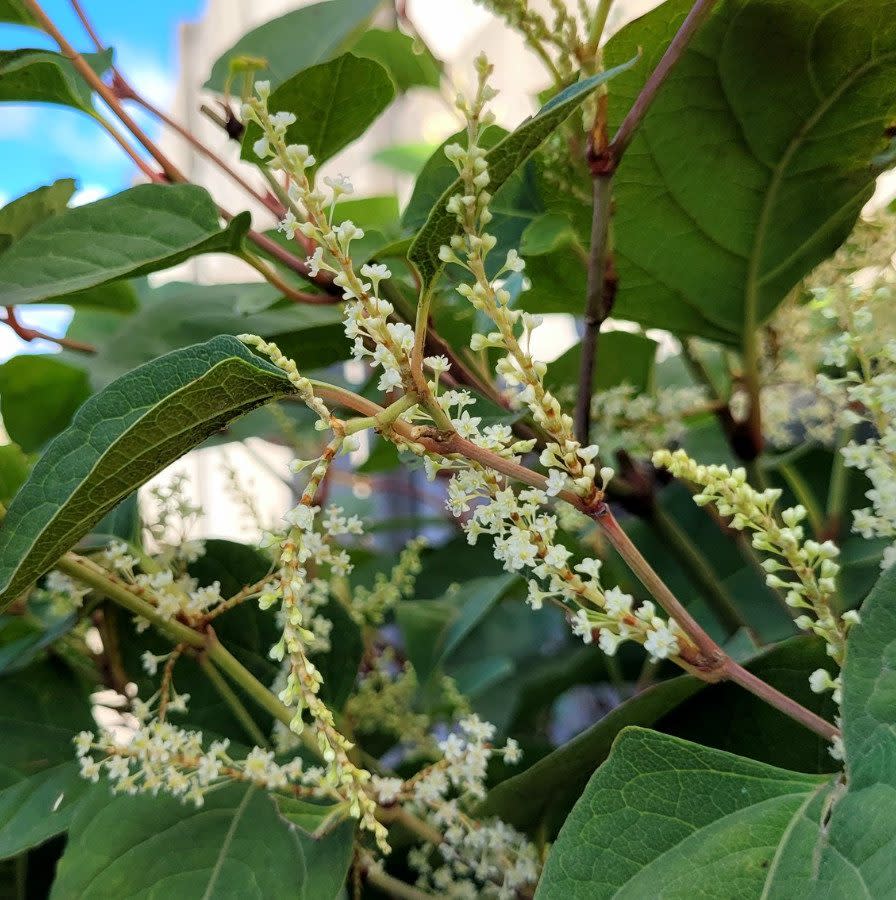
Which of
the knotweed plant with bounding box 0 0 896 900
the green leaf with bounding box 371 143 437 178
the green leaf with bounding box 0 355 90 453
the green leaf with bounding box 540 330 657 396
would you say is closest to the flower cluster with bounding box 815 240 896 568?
the knotweed plant with bounding box 0 0 896 900

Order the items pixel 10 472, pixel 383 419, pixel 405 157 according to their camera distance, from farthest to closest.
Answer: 1. pixel 405 157
2. pixel 10 472
3. pixel 383 419

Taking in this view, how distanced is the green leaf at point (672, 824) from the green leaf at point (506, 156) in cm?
16

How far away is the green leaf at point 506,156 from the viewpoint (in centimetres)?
24

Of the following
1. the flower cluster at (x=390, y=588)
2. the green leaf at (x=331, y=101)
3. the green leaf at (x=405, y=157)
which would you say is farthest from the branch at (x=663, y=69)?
the green leaf at (x=405, y=157)

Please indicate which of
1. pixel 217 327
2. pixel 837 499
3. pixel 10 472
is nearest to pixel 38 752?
pixel 10 472

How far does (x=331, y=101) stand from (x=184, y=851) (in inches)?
12.7

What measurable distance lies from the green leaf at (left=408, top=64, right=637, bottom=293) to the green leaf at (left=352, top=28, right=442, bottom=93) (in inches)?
13.3

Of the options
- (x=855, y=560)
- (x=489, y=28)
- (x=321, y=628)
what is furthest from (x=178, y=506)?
(x=489, y=28)

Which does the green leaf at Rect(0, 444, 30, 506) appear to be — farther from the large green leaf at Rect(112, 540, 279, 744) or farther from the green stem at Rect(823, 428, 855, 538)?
the green stem at Rect(823, 428, 855, 538)

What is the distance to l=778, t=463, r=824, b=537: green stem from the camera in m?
0.54

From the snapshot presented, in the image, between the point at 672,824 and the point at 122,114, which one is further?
the point at 122,114

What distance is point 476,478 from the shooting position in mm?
263

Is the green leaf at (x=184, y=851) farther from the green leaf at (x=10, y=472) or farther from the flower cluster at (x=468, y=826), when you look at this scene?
the green leaf at (x=10, y=472)

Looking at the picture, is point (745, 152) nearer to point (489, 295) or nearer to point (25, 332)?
point (489, 295)
